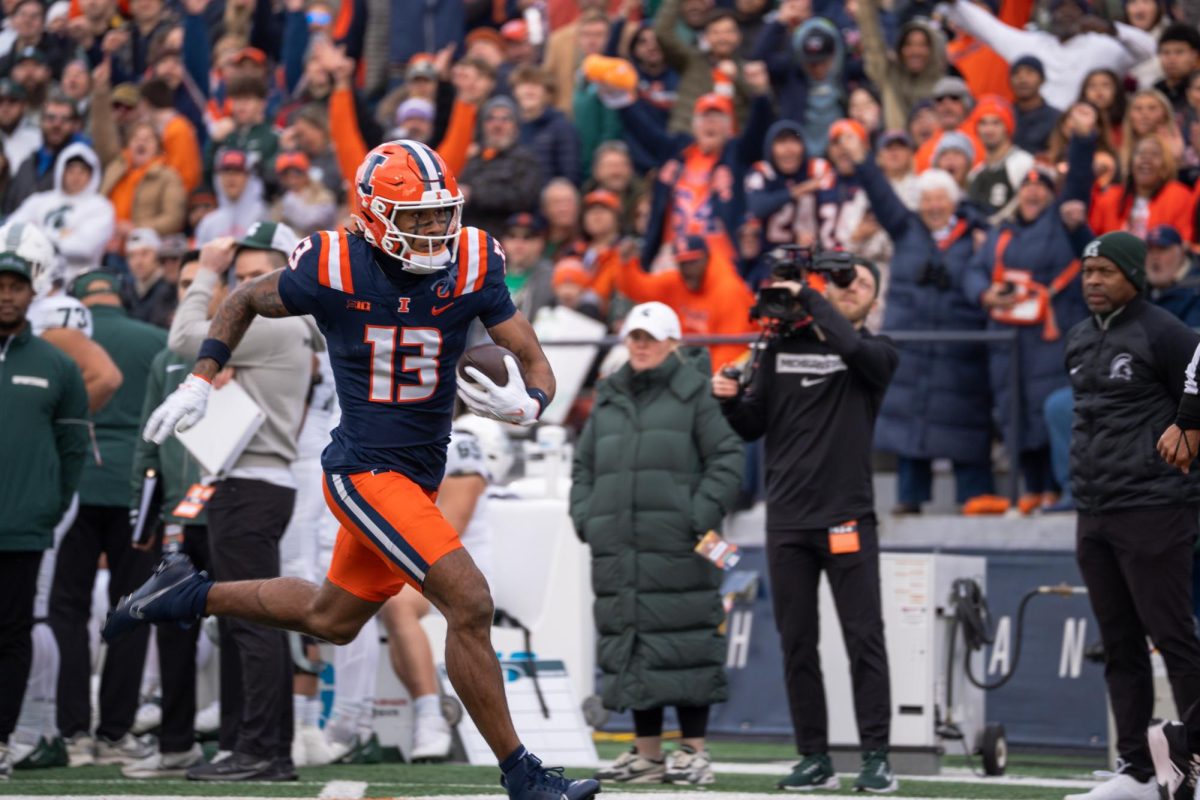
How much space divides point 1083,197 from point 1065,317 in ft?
2.25

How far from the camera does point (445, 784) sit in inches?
336

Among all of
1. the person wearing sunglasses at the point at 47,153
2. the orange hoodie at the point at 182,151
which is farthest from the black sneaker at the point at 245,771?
the orange hoodie at the point at 182,151

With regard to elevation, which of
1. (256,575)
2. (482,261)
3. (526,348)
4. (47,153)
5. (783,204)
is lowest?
(256,575)

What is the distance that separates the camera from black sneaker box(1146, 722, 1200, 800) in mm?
7332

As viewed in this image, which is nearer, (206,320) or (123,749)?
(206,320)

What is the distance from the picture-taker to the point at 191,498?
8.68m

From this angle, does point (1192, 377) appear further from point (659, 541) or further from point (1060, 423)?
point (1060, 423)

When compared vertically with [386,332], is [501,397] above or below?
below

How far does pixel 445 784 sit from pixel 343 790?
0.63m

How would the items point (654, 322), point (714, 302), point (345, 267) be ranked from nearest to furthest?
point (345, 267) < point (654, 322) < point (714, 302)

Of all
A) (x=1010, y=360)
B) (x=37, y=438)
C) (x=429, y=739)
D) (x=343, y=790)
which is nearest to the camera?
(x=343, y=790)

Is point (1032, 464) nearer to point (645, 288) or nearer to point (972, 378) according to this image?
point (972, 378)

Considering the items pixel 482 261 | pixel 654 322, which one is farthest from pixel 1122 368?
pixel 482 261

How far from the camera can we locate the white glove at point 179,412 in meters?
6.81
